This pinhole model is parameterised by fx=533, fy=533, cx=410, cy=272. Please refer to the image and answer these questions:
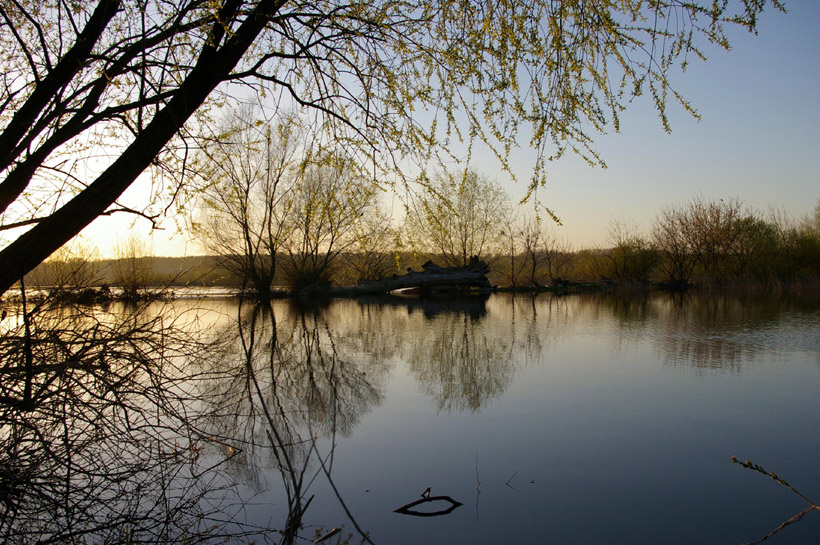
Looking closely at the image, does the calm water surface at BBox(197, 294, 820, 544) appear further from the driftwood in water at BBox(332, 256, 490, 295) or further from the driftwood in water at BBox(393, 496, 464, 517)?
the driftwood in water at BBox(332, 256, 490, 295)

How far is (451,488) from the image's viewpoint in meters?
2.85

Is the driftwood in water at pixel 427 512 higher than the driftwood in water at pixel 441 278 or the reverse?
the reverse

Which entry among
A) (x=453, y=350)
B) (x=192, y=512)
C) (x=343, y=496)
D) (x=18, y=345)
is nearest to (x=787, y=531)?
(x=343, y=496)

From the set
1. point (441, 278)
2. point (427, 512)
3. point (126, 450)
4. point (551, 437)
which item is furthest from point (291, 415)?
point (441, 278)

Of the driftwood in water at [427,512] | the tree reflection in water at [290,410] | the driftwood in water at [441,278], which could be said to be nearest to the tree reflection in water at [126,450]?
the tree reflection in water at [290,410]

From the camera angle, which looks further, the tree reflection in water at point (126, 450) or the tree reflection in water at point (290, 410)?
the tree reflection in water at point (290, 410)

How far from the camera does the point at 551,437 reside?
12.0 feet

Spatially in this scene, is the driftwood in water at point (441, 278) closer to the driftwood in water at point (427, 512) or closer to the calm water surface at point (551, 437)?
the calm water surface at point (551, 437)

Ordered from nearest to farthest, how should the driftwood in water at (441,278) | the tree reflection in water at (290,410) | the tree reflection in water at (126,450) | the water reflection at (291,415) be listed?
the tree reflection in water at (126,450), the water reflection at (291,415), the tree reflection in water at (290,410), the driftwood in water at (441,278)

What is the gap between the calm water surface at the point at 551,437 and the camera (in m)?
2.51

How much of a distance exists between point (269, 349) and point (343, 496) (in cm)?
501

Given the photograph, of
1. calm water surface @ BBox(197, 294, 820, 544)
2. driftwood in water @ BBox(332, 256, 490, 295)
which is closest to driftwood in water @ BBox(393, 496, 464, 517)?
calm water surface @ BBox(197, 294, 820, 544)

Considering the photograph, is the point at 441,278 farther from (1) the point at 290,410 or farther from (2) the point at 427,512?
(2) the point at 427,512

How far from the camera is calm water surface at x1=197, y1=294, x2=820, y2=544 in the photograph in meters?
2.51
